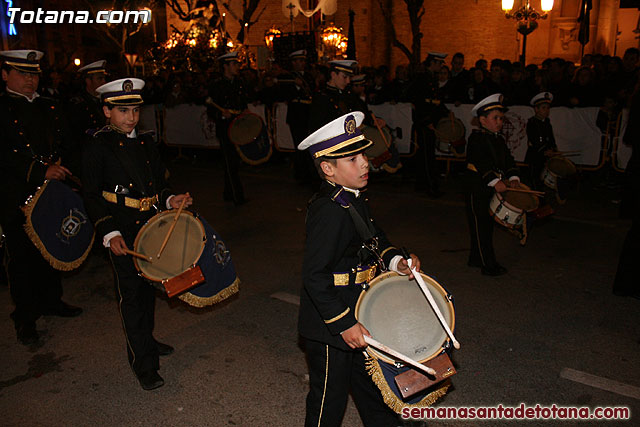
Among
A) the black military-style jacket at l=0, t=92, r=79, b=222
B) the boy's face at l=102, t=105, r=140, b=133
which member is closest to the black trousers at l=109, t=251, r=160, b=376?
the boy's face at l=102, t=105, r=140, b=133

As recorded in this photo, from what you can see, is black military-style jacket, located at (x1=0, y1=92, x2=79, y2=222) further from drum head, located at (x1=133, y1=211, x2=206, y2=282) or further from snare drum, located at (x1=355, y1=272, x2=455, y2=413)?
snare drum, located at (x1=355, y1=272, x2=455, y2=413)

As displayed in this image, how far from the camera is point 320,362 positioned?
288 cm

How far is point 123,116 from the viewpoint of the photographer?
3.87 metres

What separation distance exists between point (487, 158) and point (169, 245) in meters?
3.52

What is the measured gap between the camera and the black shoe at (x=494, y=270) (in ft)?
19.7

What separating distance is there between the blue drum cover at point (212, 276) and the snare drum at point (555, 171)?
4.96 metres

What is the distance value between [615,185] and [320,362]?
29.2ft

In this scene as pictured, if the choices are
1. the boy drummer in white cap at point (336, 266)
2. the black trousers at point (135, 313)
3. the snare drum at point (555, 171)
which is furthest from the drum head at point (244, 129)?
the boy drummer in white cap at point (336, 266)

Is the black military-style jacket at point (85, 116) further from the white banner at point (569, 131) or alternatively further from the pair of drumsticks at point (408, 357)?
the white banner at point (569, 131)

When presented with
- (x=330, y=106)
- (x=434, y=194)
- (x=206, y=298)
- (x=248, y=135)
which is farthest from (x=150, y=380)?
(x=434, y=194)

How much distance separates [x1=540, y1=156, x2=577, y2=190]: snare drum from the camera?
7254mm

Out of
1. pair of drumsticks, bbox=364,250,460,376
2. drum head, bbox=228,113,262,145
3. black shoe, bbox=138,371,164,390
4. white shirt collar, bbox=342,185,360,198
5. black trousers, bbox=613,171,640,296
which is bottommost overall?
black shoe, bbox=138,371,164,390

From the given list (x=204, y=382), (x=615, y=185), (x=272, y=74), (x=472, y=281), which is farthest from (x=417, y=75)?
(x=204, y=382)

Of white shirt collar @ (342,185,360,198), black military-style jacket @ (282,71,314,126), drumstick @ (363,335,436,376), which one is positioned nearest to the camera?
drumstick @ (363,335,436,376)
